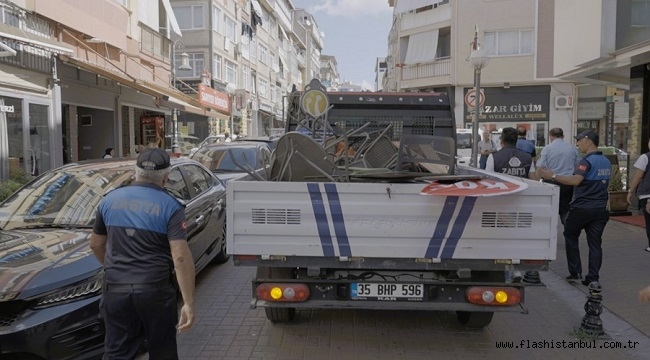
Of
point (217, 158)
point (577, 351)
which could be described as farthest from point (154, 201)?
point (217, 158)

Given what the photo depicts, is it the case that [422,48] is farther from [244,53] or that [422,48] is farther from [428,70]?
[244,53]

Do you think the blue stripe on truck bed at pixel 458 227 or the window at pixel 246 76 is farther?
the window at pixel 246 76

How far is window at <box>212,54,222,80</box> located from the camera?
31.2 metres

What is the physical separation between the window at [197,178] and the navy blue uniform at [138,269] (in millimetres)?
3213

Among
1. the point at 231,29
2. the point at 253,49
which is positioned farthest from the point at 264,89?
the point at 231,29

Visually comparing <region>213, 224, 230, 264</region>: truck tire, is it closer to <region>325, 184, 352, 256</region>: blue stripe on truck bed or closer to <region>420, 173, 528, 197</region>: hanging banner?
<region>325, 184, 352, 256</region>: blue stripe on truck bed

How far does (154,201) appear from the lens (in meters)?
2.90

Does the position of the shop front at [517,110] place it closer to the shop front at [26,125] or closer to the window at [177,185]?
the shop front at [26,125]

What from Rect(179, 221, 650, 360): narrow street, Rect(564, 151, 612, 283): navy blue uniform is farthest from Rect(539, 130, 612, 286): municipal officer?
Rect(179, 221, 650, 360): narrow street

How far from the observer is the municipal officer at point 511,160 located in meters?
6.71

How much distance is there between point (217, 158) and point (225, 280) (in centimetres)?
492


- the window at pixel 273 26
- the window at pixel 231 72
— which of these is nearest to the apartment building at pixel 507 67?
the window at pixel 231 72

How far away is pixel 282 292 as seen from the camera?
3.94 metres

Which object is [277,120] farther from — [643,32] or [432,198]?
[432,198]
